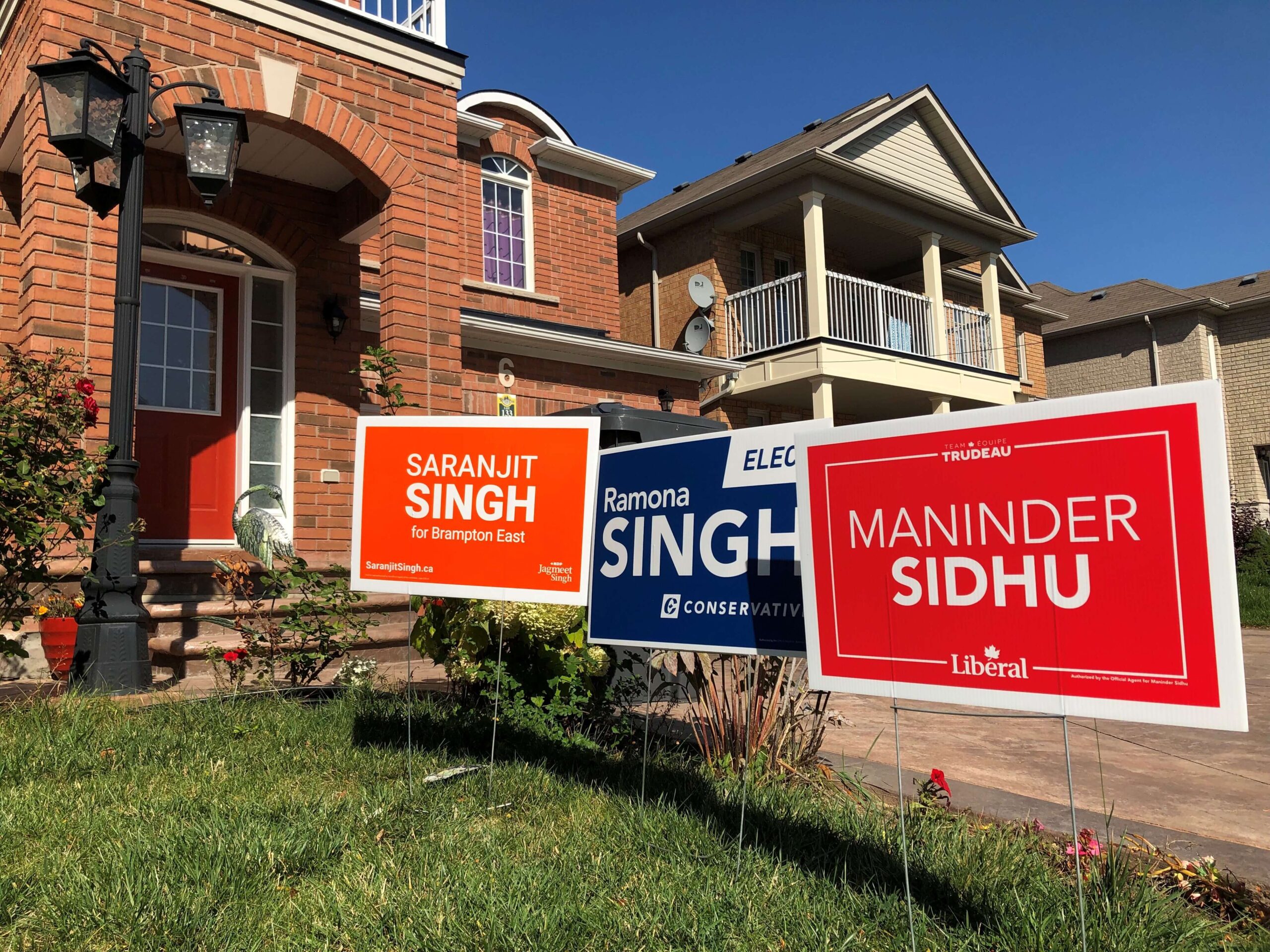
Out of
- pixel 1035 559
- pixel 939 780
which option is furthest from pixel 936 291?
pixel 1035 559

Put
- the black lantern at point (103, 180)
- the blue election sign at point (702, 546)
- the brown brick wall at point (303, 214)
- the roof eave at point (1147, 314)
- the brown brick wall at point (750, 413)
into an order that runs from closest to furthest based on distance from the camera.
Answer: the blue election sign at point (702, 546) → the black lantern at point (103, 180) → the brown brick wall at point (303, 214) → the brown brick wall at point (750, 413) → the roof eave at point (1147, 314)

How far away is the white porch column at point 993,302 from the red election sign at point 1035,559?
16.6 metres

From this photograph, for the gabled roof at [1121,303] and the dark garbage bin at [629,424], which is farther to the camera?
the gabled roof at [1121,303]

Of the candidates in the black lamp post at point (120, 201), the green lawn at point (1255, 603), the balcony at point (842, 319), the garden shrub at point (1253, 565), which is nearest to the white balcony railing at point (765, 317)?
the balcony at point (842, 319)

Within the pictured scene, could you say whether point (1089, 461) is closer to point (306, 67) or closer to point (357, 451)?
point (357, 451)

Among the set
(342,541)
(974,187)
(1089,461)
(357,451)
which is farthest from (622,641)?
(974,187)

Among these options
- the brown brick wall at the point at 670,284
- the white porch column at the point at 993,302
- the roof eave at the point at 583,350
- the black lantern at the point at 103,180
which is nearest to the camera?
the black lantern at the point at 103,180

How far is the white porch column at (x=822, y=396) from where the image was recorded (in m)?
14.5

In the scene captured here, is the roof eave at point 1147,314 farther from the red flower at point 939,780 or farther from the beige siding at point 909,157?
the red flower at point 939,780

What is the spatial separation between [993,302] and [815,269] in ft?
16.6

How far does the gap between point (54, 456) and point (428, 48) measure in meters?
5.11

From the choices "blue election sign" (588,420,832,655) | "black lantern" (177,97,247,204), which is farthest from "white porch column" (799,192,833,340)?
"blue election sign" (588,420,832,655)

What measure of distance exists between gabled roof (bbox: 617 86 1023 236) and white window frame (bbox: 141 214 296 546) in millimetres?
8998

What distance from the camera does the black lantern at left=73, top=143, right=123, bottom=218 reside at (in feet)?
18.3
